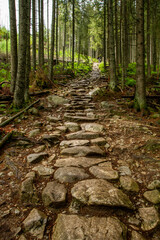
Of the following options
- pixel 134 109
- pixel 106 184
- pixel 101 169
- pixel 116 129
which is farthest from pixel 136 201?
pixel 134 109

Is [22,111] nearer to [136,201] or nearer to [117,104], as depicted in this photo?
[117,104]

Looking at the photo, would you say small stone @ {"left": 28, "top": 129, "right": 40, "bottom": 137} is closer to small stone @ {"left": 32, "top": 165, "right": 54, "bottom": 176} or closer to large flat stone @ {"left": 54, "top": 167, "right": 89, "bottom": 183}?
A: small stone @ {"left": 32, "top": 165, "right": 54, "bottom": 176}

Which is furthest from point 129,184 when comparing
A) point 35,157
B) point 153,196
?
point 35,157

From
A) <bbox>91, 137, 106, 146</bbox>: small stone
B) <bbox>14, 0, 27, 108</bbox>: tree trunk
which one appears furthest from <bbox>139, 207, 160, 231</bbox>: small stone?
<bbox>14, 0, 27, 108</bbox>: tree trunk

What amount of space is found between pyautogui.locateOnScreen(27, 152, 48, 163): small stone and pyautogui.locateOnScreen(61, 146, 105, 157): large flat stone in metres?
0.42

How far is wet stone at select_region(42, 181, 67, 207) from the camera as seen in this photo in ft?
6.56

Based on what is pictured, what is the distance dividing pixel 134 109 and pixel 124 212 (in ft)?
15.6

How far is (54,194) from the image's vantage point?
2125 mm

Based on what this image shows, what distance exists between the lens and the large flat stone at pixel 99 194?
193 centimetres

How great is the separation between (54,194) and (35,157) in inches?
46.1

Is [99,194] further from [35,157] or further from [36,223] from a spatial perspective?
[35,157]

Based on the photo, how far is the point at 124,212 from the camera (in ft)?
6.19

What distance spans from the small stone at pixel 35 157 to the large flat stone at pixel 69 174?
585 millimetres

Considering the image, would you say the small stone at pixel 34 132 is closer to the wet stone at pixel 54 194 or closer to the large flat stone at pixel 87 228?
the wet stone at pixel 54 194
